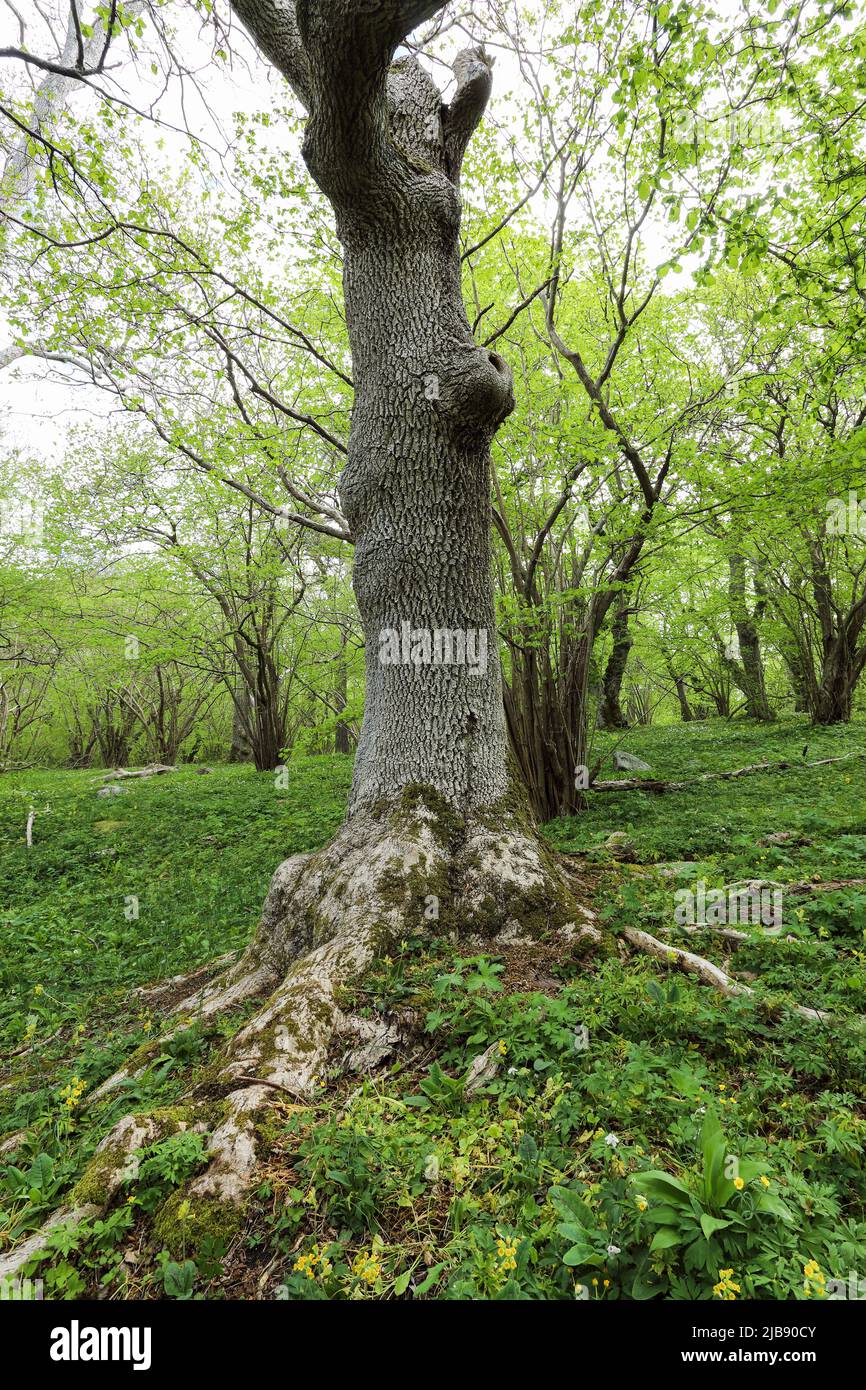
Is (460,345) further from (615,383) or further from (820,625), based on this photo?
(820,625)

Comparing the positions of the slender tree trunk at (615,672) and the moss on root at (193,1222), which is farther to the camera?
the slender tree trunk at (615,672)

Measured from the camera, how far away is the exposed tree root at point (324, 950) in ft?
6.33

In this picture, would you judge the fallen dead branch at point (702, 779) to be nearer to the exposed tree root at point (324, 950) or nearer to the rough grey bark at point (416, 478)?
the exposed tree root at point (324, 950)

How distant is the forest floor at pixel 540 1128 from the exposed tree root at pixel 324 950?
8 centimetres

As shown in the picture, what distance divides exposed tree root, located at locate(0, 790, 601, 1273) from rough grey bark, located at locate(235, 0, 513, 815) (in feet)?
1.02

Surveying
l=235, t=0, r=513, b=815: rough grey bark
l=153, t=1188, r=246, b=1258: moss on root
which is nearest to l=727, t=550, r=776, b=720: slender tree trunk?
l=235, t=0, r=513, b=815: rough grey bark

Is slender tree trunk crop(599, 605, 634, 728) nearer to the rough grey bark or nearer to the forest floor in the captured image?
the rough grey bark

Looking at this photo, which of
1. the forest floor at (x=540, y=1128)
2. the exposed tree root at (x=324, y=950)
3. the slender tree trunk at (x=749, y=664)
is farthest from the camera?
the slender tree trunk at (x=749, y=664)

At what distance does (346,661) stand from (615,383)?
20.6ft

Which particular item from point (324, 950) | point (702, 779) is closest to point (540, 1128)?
point (324, 950)

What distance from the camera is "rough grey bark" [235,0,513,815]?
3.56 m

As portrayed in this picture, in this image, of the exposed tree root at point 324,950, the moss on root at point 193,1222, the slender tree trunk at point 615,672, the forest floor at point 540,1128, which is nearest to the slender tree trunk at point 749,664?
the slender tree trunk at point 615,672

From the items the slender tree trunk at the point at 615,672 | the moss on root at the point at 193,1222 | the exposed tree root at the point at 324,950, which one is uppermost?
the slender tree trunk at the point at 615,672

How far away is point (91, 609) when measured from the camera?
1391cm
